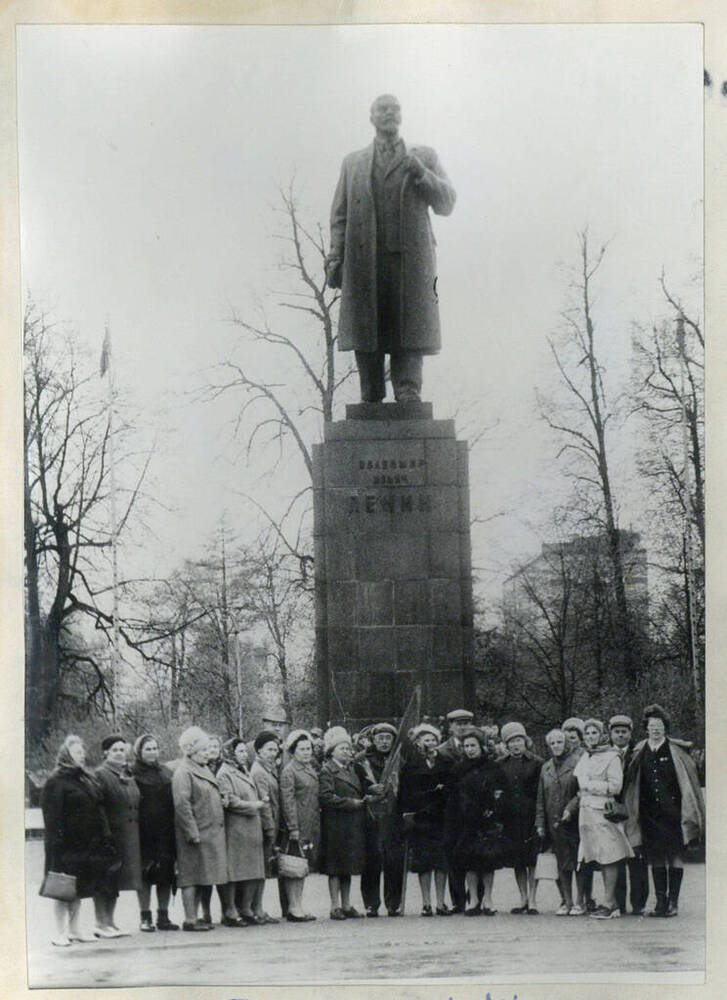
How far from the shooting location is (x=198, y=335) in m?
12.8

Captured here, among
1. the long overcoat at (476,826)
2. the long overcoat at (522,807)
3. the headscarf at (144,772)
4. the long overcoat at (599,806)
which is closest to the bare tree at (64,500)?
the headscarf at (144,772)

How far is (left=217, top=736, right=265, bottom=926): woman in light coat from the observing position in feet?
34.1

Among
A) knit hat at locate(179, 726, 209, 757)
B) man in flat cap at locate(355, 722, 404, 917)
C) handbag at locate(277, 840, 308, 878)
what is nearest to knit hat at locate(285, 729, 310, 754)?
man in flat cap at locate(355, 722, 404, 917)

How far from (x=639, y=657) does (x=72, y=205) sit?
6.06 meters

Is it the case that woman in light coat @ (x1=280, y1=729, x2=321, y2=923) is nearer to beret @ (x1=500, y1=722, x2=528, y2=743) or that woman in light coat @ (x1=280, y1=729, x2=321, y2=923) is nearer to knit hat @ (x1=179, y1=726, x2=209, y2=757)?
knit hat @ (x1=179, y1=726, x2=209, y2=757)

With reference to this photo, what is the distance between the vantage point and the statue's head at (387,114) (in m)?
11.3

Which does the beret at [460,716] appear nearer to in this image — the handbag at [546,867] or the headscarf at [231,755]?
the handbag at [546,867]

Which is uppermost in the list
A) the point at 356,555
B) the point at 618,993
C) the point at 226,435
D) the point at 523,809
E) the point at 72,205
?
the point at 72,205

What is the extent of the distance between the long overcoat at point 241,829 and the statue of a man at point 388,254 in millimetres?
3017

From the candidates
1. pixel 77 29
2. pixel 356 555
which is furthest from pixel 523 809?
pixel 77 29

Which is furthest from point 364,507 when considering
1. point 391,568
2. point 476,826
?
point 476,826

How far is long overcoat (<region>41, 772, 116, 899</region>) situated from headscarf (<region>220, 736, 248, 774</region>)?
2.93 feet

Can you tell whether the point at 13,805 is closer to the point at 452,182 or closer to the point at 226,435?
the point at 226,435

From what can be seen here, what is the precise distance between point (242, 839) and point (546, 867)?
6.83 ft
